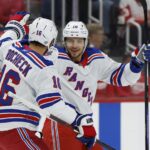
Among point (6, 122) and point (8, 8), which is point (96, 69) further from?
point (8, 8)

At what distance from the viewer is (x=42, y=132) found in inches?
236

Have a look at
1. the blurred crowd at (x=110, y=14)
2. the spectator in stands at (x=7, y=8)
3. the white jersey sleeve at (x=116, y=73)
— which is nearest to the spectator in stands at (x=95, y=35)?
the blurred crowd at (x=110, y=14)

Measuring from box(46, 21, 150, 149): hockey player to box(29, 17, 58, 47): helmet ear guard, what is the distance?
575mm

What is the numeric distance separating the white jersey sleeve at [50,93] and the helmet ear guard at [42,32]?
0.62 feet

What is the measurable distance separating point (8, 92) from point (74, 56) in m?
0.88

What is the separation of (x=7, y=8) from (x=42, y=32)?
228cm

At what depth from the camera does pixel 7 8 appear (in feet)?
25.0

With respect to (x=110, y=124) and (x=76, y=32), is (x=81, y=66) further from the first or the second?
(x=110, y=124)

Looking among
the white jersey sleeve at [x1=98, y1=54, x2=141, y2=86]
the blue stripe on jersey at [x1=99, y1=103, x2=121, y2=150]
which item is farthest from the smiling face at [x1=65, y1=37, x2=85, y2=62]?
the blue stripe on jersey at [x1=99, y1=103, x2=121, y2=150]

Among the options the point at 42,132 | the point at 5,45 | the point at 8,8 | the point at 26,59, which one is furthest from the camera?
the point at 8,8

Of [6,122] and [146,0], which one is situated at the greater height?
[146,0]

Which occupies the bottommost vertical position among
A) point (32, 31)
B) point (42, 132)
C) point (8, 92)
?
point (42, 132)

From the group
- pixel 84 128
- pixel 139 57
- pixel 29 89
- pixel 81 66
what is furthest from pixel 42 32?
pixel 139 57

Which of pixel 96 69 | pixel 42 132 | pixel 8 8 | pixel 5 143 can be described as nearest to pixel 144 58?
pixel 96 69
